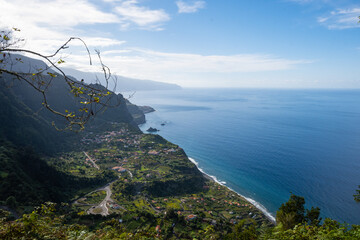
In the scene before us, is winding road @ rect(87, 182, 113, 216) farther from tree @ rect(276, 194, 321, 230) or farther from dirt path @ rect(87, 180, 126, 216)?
tree @ rect(276, 194, 321, 230)

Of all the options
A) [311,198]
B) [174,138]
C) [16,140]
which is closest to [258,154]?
[311,198]

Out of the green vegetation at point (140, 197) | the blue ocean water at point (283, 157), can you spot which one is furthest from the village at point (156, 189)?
the blue ocean water at point (283, 157)

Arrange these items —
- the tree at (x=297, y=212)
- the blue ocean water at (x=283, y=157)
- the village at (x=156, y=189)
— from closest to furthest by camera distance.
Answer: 1. the tree at (x=297, y=212)
2. the village at (x=156, y=189)
3. the blue ocean water at (x=283, y=157)

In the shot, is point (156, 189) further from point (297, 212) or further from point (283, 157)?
point (283, 157)

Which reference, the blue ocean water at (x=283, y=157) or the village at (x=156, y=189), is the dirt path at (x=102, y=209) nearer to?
the village at (x=156, y=189)

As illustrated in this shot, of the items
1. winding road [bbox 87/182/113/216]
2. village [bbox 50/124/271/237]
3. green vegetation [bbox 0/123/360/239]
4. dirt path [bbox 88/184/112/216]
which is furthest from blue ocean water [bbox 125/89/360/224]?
dirt path [bbox 88/184/112/216]

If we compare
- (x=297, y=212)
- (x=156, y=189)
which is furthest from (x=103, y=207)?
(x=297, y=212)

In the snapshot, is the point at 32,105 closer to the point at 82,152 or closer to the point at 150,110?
the point at 82,152

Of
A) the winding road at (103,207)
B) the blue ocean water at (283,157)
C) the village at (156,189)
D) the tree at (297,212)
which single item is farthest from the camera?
the blue ocean water at (283,157)

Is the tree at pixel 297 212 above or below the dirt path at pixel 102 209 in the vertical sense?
above

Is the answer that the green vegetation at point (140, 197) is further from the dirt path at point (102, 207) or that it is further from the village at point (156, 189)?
the dirt path at point (102, 207)

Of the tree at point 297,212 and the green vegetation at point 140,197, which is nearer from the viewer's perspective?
the tree at point 297,212
